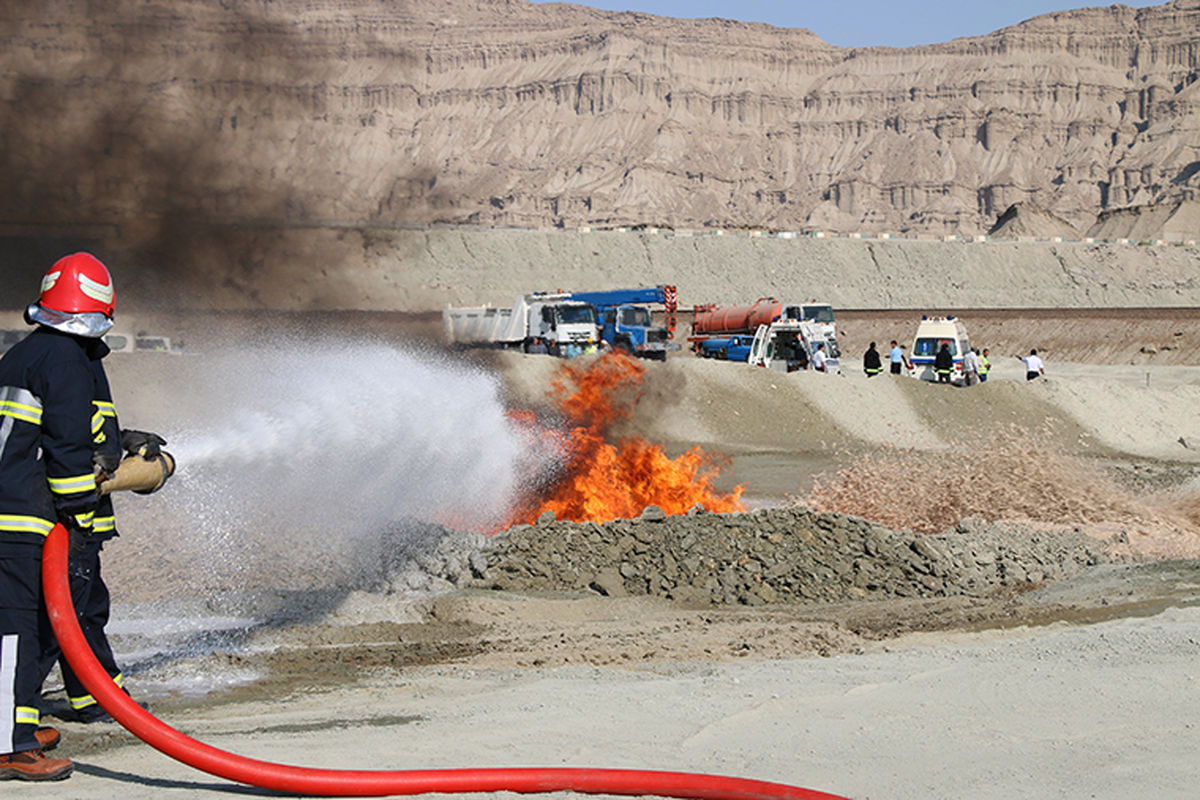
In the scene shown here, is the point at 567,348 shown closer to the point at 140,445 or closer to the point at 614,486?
the point at 614,486

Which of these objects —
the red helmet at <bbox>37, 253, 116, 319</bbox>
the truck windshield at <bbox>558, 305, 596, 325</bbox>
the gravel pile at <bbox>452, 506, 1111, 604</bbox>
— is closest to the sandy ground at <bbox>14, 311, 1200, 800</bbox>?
the gravel pile at <bbox>452, 506, 1111, 604</bbox>

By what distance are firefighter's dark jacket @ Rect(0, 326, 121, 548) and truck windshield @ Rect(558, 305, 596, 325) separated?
34.5 meters

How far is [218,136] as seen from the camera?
880 inches

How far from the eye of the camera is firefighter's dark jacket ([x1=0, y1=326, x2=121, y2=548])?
5352 millimetres

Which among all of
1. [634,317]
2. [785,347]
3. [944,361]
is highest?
[634,317]

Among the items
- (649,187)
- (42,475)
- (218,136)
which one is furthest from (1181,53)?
(42,475)

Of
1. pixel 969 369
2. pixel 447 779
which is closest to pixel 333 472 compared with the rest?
pixel 447 779

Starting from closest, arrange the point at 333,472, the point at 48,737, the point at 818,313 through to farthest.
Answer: the point at 48,737 < the point at 333,472 < the point at 818,313

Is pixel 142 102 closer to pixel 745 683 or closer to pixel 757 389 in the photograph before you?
pixel 757 389

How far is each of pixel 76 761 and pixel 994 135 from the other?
665ft

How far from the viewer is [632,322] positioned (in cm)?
4197

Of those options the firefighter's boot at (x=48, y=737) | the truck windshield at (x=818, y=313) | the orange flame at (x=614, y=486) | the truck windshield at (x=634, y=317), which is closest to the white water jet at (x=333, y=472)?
the orange flame at (x=614, y=486)

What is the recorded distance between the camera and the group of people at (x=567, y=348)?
3931cm

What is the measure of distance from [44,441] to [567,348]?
113 feet
